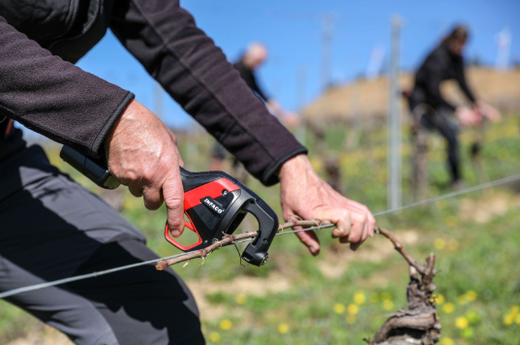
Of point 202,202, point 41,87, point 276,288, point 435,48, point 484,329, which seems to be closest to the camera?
point 41,87

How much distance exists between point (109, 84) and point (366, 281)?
3480 millimetres

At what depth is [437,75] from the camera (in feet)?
20.7

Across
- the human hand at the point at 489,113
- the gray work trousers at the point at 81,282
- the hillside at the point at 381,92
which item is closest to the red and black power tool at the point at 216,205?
the gray work trousers at the point at 81,282

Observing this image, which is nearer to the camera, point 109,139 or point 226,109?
point 109,139

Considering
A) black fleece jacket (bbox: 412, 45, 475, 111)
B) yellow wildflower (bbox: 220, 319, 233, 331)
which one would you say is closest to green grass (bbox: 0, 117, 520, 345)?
yellow wildflower (bbox: 220, 319, 233, 331)

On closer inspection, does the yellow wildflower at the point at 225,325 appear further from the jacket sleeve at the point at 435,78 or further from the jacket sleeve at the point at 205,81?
the jacket sleeve at the point at 435,78

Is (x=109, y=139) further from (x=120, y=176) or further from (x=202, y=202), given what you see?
(x=202, y=202)

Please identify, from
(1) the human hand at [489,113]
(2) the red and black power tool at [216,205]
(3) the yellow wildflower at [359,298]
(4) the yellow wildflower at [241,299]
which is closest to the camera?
(2) the red and black power tool at [216,205]

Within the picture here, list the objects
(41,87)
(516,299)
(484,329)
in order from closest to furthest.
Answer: (41,87) < (484,329) < (516,299)

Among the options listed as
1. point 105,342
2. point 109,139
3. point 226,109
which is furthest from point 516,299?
point 109,139

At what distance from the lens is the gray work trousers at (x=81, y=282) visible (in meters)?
1.31

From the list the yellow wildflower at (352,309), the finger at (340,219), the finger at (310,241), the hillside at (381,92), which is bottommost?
the finger at (310,241)

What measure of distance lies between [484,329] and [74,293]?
2.44 meters

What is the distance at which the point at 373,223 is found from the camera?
1.45m
